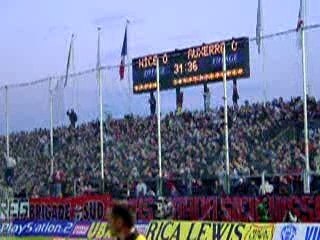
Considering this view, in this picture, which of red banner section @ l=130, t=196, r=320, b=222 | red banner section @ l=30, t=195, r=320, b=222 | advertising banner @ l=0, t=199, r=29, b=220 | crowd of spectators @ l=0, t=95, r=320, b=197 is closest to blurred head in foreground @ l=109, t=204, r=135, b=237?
red banner section @ l=30, t=195, r=320, b=222

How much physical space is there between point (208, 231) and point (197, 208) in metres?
3.97

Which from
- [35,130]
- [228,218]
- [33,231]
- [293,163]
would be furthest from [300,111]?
[35,130]

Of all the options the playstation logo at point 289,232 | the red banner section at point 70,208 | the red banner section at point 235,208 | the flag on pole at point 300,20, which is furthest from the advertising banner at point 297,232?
the red banner section at point 70,208

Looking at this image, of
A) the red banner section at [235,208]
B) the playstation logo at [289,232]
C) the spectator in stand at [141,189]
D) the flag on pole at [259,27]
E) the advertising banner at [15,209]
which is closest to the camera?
the playstation logo at [289,232]

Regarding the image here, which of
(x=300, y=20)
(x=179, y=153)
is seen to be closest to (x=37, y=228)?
(x=179, y=153)

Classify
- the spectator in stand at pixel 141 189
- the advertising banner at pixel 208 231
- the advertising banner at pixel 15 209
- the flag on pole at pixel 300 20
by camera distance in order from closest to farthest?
the advertising banner at pixel 208 231 → the flag on pole at pixel 300 20 → the spectator in stand at pixel 141 189 → the advertising banner at pixel 15 209

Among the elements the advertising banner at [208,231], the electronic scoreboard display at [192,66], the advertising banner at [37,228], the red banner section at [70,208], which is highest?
the electronic scoreboard display at [192,66]

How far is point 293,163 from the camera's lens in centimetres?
2325

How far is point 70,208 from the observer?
27.1 metres

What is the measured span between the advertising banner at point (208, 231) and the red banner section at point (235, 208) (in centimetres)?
82

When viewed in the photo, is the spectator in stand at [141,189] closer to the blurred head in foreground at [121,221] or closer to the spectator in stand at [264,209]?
the spectator in stand at [264,209]

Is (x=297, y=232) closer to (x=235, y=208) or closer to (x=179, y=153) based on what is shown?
(x=235, y=208)

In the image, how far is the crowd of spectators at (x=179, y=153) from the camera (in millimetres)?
23656

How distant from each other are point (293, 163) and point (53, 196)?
29.9 feet
